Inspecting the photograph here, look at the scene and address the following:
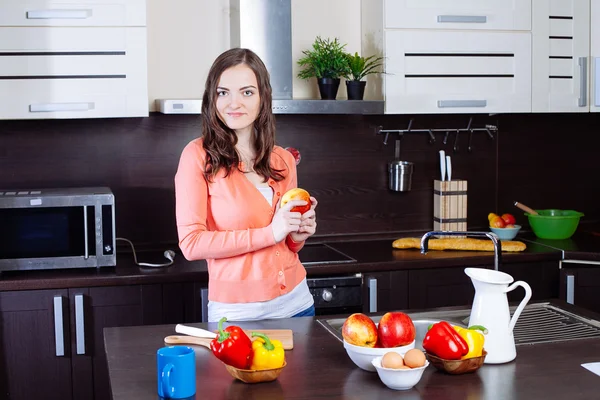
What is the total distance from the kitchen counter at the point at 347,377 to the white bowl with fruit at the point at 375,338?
0.05 metres

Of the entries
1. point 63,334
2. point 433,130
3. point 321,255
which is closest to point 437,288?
point 321,255

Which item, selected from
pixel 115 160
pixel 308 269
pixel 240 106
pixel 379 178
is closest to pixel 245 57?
pixel 240 106

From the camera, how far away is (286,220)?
8.18 feet

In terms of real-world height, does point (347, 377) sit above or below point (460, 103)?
below

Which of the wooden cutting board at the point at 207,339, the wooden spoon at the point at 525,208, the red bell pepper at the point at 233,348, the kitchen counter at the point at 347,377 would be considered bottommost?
the kitchen counter at the point at 347,377

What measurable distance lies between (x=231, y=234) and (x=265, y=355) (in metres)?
0.68

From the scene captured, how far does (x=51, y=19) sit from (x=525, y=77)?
2.14 meters

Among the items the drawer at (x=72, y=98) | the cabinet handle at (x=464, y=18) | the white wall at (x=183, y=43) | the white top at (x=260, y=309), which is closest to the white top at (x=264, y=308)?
the white top at (x=260, y=309)

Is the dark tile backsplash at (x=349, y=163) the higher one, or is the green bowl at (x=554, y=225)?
the dark tile backsplash at (x=349, y=163)

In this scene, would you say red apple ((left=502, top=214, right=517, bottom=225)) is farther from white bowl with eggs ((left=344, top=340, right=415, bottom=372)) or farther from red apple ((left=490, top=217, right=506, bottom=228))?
white bowl with eggs ((left=344, top=340, right=415, bottom=372))

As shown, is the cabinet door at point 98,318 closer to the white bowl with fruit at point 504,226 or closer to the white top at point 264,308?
the white top at point 264,308

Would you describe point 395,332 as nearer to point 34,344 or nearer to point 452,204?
point 34,344

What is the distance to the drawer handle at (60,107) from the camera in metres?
3.42

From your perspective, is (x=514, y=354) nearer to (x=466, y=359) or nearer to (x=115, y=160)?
(x=466, y=359)
